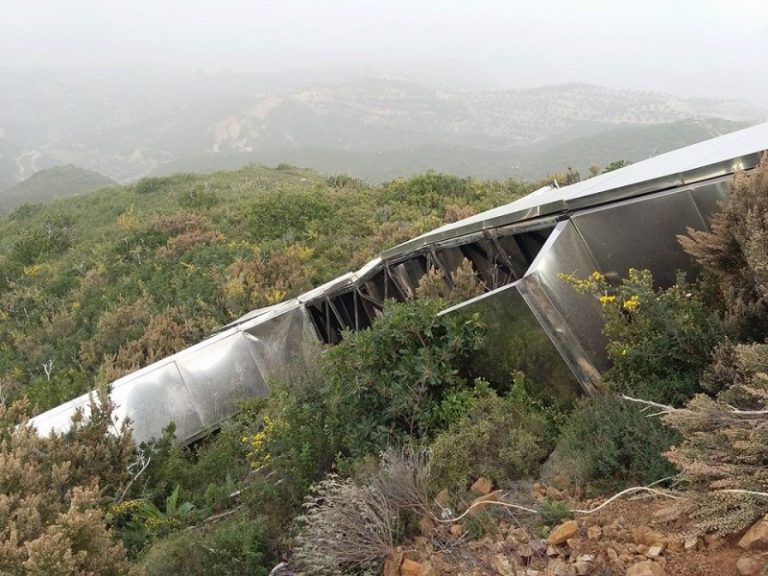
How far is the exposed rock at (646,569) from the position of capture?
234 cm

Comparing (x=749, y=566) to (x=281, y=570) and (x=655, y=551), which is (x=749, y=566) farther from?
(x=281, y=570)

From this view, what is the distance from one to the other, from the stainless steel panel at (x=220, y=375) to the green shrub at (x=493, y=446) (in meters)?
4.71

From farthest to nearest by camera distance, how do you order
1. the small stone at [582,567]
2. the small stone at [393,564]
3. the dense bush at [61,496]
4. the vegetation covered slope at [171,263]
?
A: the vegetation covered slope at [171,263] → the dense bush at [61,496] → the small stone at [393,564] → the small stone at [582,567]

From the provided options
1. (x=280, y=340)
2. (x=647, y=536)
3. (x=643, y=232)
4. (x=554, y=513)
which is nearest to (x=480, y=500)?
(x=554, y=513)

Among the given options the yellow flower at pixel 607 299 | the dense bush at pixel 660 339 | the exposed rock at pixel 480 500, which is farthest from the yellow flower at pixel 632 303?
the exposed rock at pixel 480 500

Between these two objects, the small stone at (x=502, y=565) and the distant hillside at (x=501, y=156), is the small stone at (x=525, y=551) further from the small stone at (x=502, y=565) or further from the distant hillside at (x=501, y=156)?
the distant hillside at (x=501, y=156)

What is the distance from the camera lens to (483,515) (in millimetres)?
3309

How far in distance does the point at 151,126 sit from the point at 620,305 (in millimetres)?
219125

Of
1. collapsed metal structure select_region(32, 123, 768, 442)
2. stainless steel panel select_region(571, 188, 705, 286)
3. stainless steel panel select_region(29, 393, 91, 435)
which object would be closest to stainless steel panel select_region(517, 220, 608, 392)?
collapsed metal structure select_region(32, 123, 768, 442)

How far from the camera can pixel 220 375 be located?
8.20 metres

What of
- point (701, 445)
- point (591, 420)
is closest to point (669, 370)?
point (591, 420)

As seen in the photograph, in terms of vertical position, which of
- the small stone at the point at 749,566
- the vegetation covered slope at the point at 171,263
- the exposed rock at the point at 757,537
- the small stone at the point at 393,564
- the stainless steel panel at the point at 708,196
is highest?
the vegetation covered slope at the point at 171,263

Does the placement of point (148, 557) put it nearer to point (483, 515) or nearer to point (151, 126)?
point (483, 515)

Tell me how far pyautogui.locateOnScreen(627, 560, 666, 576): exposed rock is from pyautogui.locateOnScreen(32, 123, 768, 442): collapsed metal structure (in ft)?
6.99
